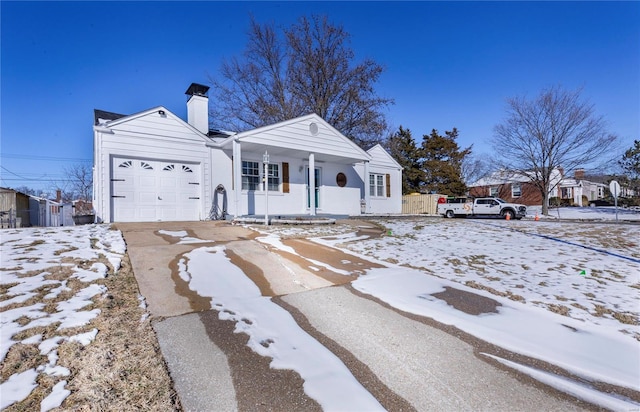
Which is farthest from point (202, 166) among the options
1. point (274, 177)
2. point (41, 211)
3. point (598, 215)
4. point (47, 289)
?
point (598, 215)

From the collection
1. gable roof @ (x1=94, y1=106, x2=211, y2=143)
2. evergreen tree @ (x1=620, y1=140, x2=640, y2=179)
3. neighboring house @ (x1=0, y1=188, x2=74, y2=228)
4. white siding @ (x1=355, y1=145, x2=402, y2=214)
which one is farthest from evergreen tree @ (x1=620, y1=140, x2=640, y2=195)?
neighboring house @ (x1=0, y1=188, x2=74, y2=228)

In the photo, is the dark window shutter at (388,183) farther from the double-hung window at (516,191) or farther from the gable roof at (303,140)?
the double-hung window at (516,191)

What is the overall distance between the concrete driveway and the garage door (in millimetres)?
6460

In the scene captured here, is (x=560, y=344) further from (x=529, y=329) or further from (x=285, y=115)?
(x=285, y=115)

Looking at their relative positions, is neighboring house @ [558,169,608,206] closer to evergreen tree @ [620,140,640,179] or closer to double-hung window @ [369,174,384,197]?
evergreen tree @ [620,140,640,179]

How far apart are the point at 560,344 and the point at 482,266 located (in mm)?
2932

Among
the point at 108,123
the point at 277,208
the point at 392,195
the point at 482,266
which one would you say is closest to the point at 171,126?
the point at 108,123

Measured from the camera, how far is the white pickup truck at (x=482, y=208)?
62.2 ft

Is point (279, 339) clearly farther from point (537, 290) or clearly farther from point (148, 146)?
point (148, 146)

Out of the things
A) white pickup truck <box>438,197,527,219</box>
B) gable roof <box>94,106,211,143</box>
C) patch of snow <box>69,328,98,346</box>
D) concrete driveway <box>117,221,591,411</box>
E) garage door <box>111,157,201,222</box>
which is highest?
gable roof <box>94,106,211,143</box>

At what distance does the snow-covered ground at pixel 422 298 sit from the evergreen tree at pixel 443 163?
25431mm

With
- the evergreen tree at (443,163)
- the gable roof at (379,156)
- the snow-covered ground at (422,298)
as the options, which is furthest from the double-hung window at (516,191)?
the snow-covered ground at (422,298)

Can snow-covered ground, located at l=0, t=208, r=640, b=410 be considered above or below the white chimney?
below

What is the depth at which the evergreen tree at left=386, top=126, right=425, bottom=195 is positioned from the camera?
33.2 metres
